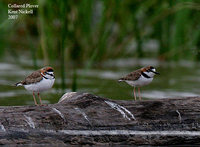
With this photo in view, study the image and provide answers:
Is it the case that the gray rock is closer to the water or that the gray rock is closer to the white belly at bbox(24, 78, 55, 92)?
the white belly at bbox(24, 78, 55, 92)

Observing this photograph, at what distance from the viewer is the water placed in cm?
1137

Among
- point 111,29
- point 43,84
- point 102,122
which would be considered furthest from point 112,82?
point 102,122

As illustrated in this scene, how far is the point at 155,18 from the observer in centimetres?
1329

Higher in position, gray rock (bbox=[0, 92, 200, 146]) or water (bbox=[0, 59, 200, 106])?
gray rock (bbox=[0, 92, 200, 146])

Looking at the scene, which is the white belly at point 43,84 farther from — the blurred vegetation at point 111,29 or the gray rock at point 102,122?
the blurred vegetation at point 111,29

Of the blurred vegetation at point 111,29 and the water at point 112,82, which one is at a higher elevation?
the blurred vegetation at point 111,29

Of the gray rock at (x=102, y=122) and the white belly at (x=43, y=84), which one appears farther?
the white belly at (x=43, y=84)

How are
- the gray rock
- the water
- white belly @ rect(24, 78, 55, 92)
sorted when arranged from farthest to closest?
the water → white belly @ rect(24, 78, 55, 92) → the gray rock

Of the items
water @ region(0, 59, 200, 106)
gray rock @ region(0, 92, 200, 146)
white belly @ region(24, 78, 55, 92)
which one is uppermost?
white belly @ region(24, 78, 55, 92)

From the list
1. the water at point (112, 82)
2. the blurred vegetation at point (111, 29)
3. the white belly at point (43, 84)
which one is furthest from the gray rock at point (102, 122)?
the blurred vegetation at point (111, 29)

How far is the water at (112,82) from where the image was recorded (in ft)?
37.3

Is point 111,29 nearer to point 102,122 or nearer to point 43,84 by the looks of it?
point 43,84

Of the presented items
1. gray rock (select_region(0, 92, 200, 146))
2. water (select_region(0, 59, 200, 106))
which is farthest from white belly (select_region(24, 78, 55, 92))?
water (select_region(0, 59, 200, 106))

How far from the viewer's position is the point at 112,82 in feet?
42.4
